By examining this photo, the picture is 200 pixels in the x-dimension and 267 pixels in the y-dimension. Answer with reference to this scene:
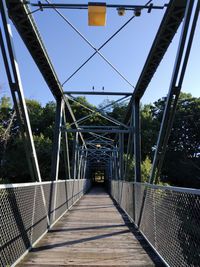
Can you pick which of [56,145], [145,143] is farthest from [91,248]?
[145,143]

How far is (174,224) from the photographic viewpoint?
13.5 feet

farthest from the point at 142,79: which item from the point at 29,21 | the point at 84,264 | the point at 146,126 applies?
the point at 146,126

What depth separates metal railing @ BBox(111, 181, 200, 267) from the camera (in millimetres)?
3416

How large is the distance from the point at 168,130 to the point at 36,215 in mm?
2875

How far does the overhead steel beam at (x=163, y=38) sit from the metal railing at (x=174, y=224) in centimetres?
305

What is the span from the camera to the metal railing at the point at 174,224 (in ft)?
11.2

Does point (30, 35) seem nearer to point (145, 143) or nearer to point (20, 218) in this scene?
point (20, 218)

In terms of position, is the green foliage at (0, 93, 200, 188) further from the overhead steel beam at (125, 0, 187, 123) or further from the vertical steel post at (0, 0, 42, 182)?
the vertical steel post at (0, 0, 42, 182)

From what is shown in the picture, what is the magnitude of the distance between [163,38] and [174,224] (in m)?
4.37

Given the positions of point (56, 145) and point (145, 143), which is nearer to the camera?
point (56, 145)

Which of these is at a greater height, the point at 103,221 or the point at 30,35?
the point at 30,35

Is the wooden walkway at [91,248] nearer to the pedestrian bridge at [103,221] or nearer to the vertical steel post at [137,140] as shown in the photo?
the pedestrian bridge at [103,221]

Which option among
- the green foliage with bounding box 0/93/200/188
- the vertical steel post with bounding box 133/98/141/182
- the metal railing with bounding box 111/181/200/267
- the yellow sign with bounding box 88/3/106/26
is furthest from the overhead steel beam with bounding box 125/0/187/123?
the green foliage with bounding box 0/93/200/188

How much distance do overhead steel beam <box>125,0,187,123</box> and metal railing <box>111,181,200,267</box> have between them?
3048 mm
